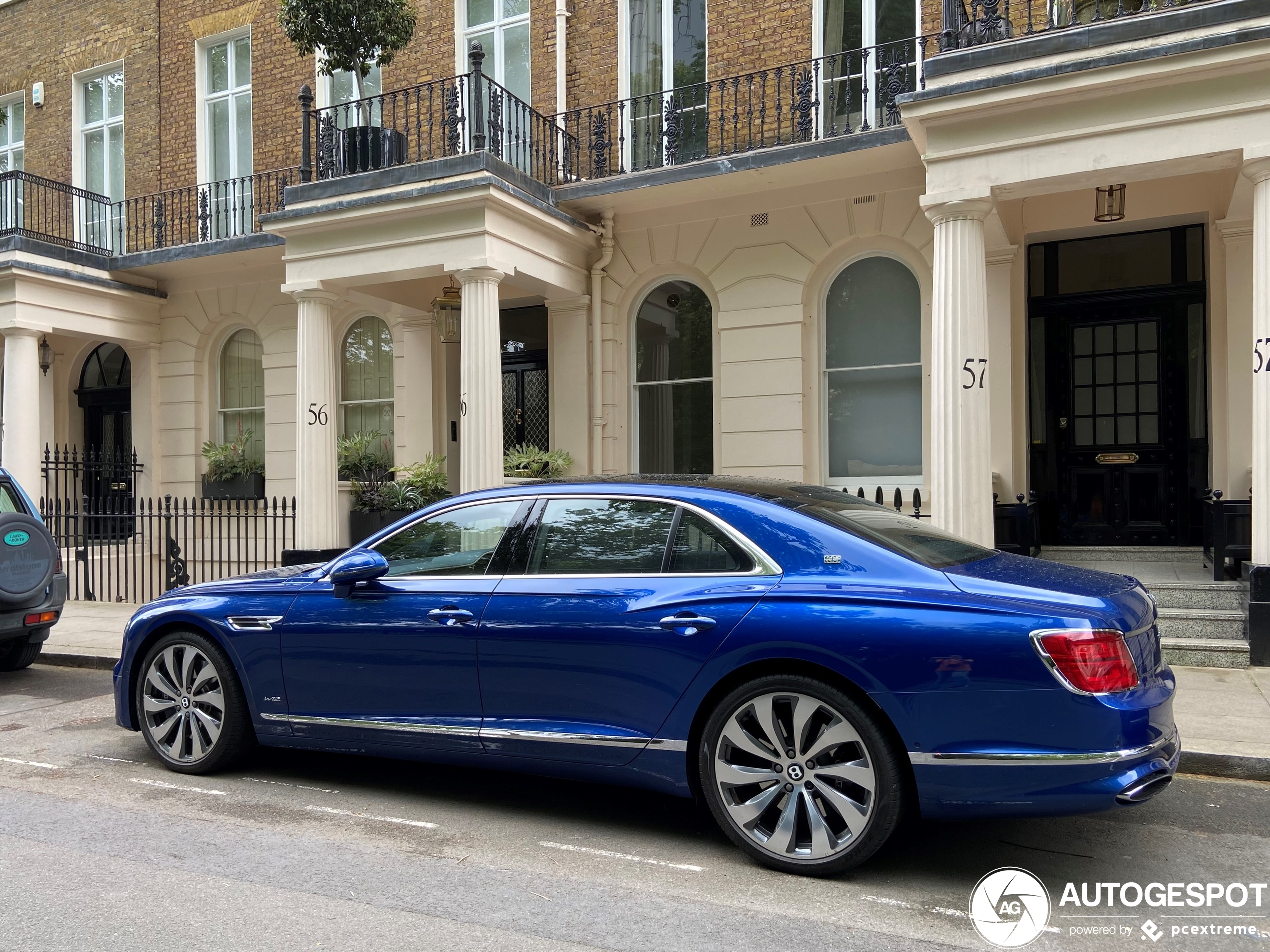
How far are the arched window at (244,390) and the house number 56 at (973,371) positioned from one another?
36.3ft

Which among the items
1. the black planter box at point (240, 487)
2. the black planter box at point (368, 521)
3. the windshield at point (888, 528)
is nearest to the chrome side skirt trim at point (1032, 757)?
the windshield at point (888, 528)

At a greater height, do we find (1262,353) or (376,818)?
(1262,353)

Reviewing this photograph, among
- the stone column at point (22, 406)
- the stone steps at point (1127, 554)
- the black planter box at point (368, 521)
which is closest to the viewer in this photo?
the stone steps at point (1127, 554)

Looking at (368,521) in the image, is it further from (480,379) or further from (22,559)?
(22,559)

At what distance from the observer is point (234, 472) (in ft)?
A: 51.4

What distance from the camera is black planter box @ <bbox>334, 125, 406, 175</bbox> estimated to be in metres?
11.8

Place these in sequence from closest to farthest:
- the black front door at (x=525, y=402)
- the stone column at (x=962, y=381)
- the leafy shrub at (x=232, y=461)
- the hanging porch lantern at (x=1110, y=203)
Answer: the stone column at (x=962, y=381) → the hanging porch lantern at (x=1110, y=203) → the black front door at (x=525, y=402) → the leafy shrub at (x=232, y=461)

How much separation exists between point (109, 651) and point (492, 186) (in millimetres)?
5924

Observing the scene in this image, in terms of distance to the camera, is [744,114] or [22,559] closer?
[22,559]

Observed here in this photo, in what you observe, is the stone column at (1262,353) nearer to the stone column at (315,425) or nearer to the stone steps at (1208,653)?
the stone steps at (1208,653)

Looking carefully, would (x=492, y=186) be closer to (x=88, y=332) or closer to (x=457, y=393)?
(x=457, y=393)

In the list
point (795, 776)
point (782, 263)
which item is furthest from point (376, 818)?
point (782, 263)

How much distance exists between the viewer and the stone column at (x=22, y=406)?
46.4 feet

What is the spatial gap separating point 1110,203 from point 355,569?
8.63 m
